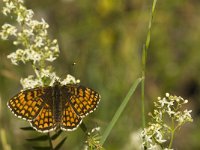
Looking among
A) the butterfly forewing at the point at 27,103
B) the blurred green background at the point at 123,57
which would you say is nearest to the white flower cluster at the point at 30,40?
the butterfly forewing at the point at 27,103

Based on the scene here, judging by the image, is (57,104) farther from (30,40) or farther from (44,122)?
(30,40)

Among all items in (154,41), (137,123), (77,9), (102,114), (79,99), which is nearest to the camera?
(79,99)

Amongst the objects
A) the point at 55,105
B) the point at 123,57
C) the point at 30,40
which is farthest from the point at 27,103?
the point at 123,57

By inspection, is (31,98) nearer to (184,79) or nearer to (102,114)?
(102,114)

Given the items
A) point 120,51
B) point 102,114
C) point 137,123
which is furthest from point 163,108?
point 120,51

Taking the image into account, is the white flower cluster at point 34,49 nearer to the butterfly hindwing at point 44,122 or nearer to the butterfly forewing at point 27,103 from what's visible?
the butterfly forewing at point 27,103

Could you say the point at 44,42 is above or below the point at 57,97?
above
